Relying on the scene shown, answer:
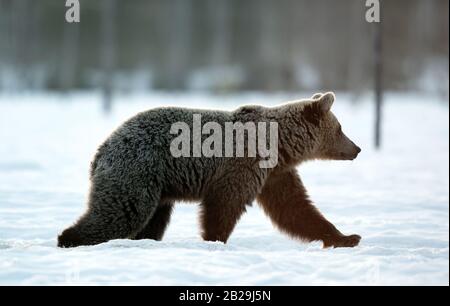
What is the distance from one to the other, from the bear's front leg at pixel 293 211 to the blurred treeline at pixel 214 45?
28.9 m

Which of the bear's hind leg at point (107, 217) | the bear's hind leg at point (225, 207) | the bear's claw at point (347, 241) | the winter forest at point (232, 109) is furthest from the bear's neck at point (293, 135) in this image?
the bear's hind leg at point (107, 217)

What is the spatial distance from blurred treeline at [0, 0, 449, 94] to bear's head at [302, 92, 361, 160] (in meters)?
28.8

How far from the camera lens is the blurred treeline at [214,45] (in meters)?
35.2

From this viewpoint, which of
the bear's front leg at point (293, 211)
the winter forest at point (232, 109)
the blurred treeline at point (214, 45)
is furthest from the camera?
the blurred treeline at point (214, 45)

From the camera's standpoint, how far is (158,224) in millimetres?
5461

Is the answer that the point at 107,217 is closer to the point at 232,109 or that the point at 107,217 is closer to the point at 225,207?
the point at 225,207

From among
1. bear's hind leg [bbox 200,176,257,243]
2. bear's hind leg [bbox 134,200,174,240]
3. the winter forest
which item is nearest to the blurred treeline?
the winter forest

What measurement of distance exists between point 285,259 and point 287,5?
113 feet

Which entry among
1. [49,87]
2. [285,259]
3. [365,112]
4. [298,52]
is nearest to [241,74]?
[298,52]

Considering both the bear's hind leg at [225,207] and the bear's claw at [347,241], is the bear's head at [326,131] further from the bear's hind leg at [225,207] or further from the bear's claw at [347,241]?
the bear's hind leg at [225,207]

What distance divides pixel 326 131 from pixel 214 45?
32.9 meters
